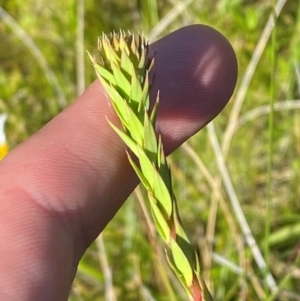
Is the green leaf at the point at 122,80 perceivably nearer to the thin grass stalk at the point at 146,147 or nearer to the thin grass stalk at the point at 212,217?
the thin grass stalk at the point at 146,147

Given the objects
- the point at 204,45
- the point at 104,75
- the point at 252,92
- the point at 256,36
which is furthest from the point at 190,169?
the point at 104,75

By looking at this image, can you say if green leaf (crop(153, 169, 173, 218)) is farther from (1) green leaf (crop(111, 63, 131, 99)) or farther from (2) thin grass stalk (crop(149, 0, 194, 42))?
(2) thin grass stalk (crop(149, 0, 194, 42))

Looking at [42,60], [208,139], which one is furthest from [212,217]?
[42,60]

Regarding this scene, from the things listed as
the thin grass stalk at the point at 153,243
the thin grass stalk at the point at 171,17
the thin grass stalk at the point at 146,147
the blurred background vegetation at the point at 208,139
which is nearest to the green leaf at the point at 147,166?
the thin grass stalk at the point at 146,147

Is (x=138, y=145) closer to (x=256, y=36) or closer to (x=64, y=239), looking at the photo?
(x=64, y=239)

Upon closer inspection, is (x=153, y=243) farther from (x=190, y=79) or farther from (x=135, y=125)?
(x=135, y=125)

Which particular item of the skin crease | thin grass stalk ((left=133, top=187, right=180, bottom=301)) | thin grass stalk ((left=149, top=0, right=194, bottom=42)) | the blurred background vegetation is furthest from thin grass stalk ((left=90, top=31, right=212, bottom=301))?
thin grass stalk ((left=149, top=0, right=194, bottom=42))
